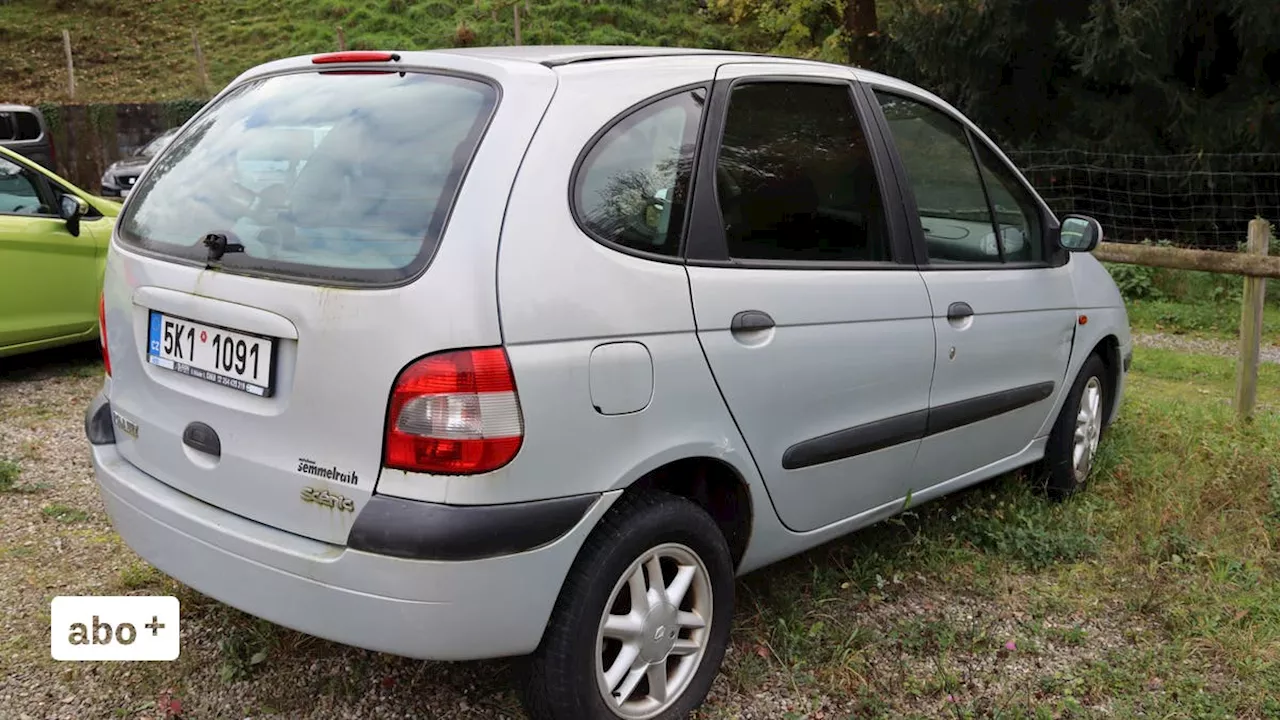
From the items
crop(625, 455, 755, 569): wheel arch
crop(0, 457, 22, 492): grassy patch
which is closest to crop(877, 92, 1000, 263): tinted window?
crop(625, 455, 755, 569): wheel arch

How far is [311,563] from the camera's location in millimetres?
2297

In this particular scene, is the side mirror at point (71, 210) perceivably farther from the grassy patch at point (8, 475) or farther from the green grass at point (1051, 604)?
the green grass at point (1051, 604)

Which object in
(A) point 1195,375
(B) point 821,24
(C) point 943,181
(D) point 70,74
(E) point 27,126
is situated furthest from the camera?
(D) point 70,74

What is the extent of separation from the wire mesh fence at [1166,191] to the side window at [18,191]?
10301 millimetres

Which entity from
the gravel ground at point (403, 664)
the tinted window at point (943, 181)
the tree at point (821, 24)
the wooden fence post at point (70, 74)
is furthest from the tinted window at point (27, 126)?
the tinted window at point (943, 181)

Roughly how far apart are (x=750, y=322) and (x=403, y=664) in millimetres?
1382

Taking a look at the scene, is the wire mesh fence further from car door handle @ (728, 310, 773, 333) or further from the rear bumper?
the rear bumper

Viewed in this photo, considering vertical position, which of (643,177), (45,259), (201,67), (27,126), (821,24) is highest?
(821,24)

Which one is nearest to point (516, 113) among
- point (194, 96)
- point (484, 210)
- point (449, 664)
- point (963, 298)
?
point (484, 210)

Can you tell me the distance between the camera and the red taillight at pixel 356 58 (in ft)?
8.98

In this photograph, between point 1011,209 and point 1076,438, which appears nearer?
point 1011,209

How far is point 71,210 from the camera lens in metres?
6.17

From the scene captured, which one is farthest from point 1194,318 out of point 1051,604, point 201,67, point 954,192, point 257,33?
point 257,33

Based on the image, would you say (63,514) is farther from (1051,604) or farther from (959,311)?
(1051,604)
